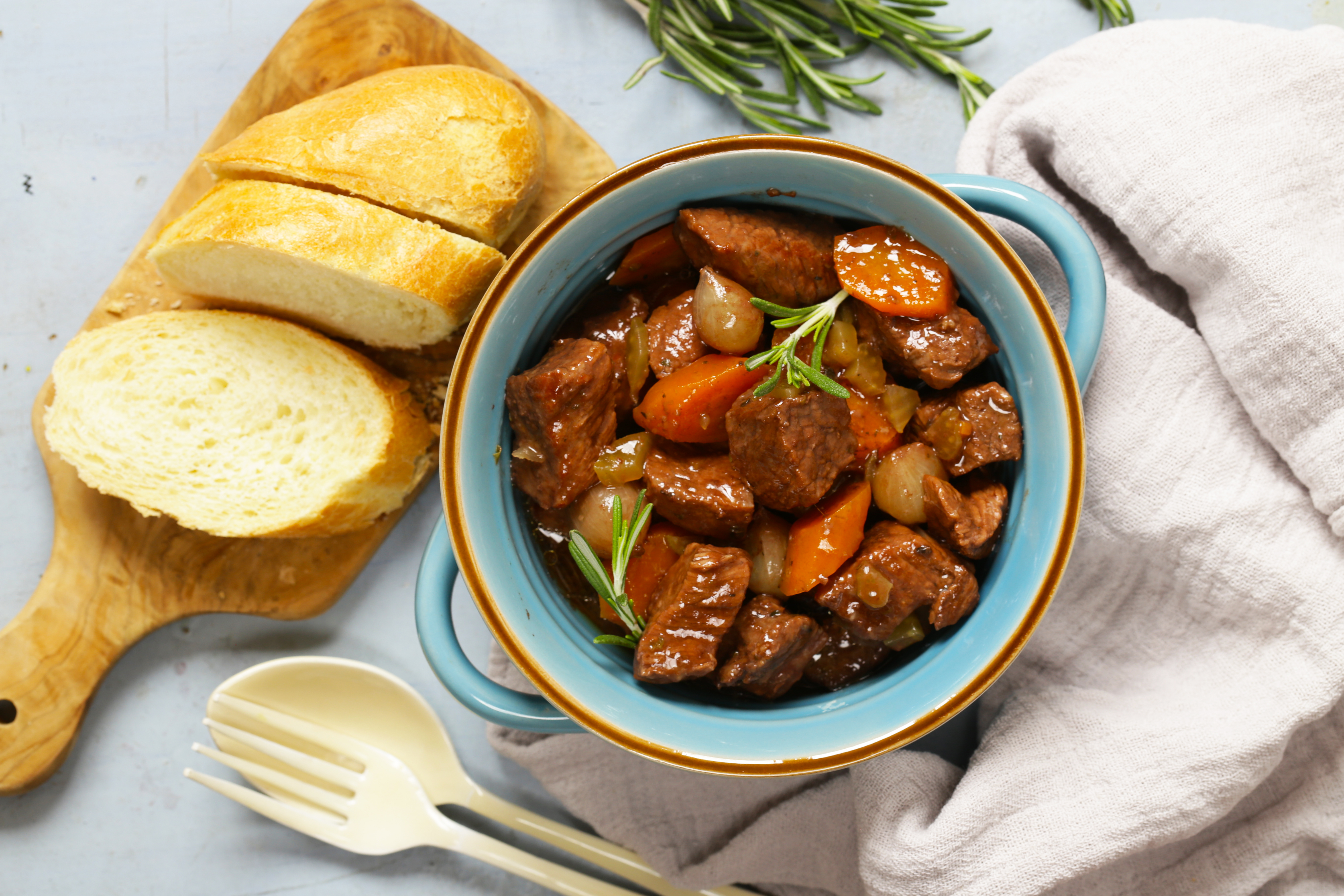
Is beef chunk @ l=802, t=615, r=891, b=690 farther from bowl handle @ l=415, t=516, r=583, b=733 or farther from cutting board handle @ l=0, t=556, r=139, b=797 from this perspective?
cutting board handle @ l=0, t=556, r=139, b=797

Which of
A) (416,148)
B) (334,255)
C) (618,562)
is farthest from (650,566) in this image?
A: (416,148)

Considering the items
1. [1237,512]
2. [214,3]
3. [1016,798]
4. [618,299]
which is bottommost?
[1016,798]

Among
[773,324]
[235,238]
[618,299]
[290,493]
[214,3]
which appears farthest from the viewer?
[214,3]

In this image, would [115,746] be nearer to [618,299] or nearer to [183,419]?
[183,419]

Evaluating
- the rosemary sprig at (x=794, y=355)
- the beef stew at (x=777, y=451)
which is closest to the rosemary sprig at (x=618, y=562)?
the beef stew at (x=777, y=451)

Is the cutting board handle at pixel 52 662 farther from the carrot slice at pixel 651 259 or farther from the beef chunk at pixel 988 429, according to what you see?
the beef chunk at pixel 988 429

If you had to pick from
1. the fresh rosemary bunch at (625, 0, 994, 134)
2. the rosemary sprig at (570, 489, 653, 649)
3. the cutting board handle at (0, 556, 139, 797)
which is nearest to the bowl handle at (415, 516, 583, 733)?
the rosemary sprig at (570, 489, 653, 649)

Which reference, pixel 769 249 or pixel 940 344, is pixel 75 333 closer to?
pixel 769 249

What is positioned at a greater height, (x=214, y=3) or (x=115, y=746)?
(x=214, y=3)

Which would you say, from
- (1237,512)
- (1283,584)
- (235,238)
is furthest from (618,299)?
(1283,584)
